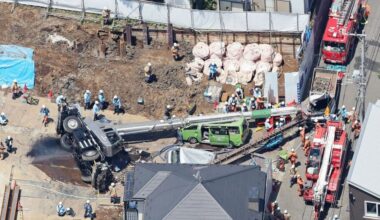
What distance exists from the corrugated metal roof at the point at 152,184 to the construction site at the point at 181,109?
0.10m

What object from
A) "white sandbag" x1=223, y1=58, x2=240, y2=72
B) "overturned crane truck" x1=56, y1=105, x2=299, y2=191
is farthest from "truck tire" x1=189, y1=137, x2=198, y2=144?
"white sandbag" x1=223, y1=58, x2=240, y2=72

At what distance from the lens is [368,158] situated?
243 ft

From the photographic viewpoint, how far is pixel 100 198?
3159 inches

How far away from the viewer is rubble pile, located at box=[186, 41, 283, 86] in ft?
284

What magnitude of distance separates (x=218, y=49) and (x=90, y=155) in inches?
473

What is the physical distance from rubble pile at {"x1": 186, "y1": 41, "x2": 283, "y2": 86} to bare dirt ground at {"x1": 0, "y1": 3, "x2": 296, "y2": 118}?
1.87 ft

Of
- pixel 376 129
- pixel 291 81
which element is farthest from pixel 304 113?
pixel 376 129

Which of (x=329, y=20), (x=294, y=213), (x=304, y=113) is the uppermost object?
(x=329, y=20)

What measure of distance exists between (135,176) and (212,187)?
16.5 ft

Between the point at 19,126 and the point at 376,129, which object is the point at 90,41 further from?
the point at 376,129

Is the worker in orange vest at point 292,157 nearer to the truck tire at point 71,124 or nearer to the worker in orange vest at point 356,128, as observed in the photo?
the worker in orange vest at point 356,128

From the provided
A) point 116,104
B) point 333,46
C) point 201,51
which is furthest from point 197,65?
point 333,46

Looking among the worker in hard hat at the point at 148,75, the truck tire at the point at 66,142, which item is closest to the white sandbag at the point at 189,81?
the worker in hard hat at the point at 148,75

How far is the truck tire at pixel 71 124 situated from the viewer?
270 feet
